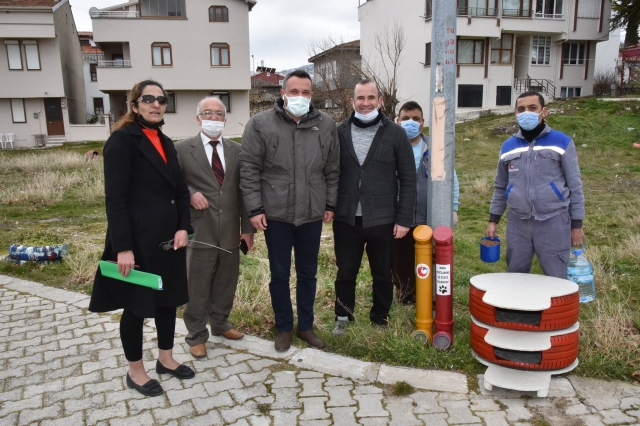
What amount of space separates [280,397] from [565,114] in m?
24.4

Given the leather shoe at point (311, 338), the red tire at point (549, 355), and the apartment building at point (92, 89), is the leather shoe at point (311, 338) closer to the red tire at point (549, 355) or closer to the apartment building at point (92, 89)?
the red tire at point (549, 355)

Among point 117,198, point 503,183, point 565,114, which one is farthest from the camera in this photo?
point 565,114

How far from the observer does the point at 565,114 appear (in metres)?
24.2

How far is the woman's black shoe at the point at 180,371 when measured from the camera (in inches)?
155

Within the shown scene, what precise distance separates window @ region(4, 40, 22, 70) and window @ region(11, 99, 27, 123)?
207cm

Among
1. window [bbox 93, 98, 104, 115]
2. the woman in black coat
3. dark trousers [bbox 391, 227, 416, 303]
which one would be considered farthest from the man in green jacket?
window [bbox 93, 98, 104, 115]

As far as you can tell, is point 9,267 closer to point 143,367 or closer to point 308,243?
point 143,367

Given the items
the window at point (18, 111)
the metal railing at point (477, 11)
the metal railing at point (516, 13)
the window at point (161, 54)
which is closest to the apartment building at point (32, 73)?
the window at point (18, 111)

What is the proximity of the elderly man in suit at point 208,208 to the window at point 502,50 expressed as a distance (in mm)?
32863

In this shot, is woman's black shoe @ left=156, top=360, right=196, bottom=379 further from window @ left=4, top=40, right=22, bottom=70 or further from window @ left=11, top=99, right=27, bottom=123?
window @ left=4, top=40, right=22, bottom=70

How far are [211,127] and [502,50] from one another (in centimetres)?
3385

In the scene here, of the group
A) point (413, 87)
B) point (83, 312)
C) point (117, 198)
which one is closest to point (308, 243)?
point (117, 198)

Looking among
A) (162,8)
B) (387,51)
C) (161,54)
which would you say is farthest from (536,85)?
(162,8)

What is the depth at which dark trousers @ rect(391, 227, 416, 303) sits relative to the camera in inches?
203
